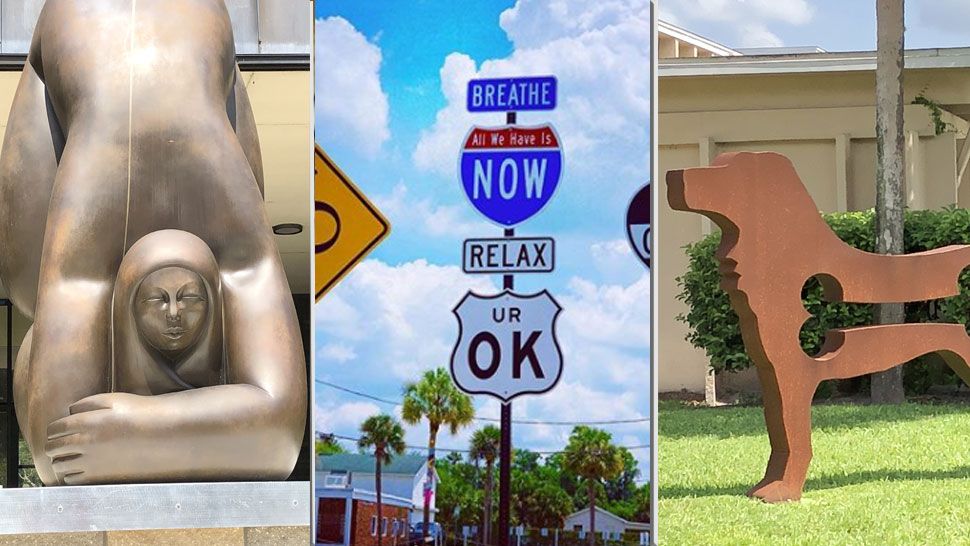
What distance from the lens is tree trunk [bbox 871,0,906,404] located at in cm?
1195

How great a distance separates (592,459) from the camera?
376 centimetres

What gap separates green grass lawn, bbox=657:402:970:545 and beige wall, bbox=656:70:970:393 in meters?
3.48

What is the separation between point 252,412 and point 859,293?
4.15 m

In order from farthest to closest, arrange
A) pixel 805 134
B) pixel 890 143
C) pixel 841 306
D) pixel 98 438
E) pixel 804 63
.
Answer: pixel 805 134 → pixel 804 63 → pixel 841 306 → pixel 890 143 → pixel 98 438

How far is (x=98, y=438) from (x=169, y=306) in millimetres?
573

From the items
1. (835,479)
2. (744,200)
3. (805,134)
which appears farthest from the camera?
(805,134)

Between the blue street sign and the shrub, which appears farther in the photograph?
the shrub

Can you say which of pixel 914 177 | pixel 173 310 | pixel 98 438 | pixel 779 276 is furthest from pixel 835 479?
pixel 914 177

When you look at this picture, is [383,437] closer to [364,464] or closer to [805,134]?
[364,464]

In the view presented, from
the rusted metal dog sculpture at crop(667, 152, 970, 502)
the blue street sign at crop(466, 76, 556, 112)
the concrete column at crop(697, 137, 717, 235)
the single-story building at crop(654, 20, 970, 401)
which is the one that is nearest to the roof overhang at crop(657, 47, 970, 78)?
the single-story building at crop(654, 20, 970, 401)

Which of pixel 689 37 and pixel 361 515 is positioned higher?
pixel 689 37

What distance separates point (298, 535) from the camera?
497cm

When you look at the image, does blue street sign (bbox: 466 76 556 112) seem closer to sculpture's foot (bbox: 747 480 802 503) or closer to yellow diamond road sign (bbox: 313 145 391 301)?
yellow diamond road sign (bbox: 313 145 391 301)

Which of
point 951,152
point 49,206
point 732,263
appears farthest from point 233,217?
point 951,152
